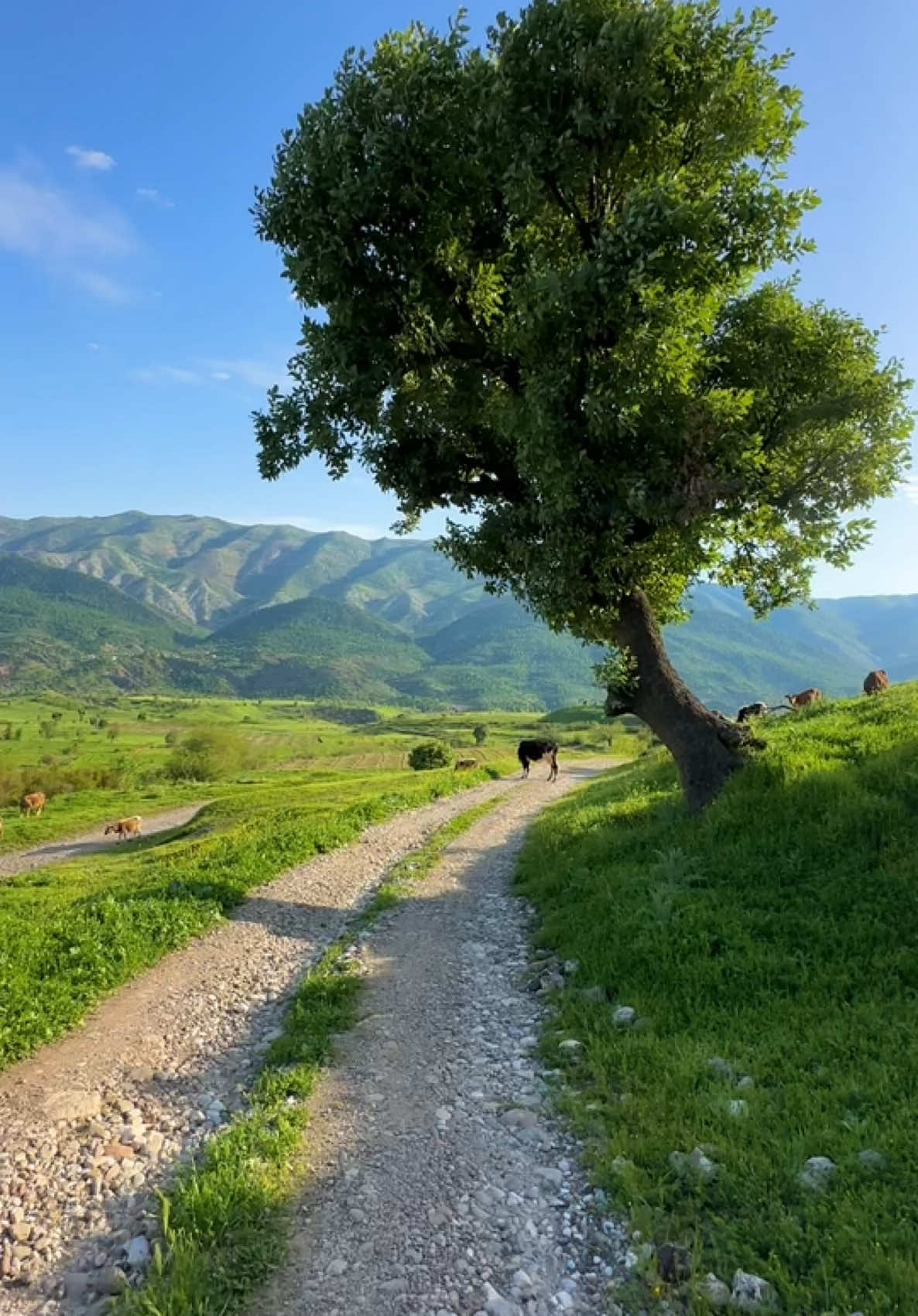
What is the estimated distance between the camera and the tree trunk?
17.3m

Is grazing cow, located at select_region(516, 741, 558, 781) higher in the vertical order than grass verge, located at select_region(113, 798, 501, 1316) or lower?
lower

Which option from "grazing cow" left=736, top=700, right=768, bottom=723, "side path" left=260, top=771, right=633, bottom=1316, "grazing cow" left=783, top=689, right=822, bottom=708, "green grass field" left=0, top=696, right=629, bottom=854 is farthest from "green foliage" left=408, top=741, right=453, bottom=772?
"side path" left=260, top=771, right=633, bottom=1316

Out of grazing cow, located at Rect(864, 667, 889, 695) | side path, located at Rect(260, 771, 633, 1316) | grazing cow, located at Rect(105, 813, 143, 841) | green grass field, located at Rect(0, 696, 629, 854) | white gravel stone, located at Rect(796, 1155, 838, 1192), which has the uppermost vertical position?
grazing cow, located at Rect(864, 667, 889, 695)

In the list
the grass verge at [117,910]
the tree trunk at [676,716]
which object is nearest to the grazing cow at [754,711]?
the grass verge at [117,910]

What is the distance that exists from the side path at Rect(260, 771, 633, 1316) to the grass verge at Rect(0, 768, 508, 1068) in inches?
185

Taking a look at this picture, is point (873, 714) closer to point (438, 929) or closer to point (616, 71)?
point (438, 929)

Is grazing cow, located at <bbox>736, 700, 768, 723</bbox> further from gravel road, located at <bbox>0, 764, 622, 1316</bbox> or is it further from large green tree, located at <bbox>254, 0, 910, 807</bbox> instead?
gravel road, located at <bbox>0, 764, 622, 1316</bbox>

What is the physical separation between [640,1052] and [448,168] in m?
17.8

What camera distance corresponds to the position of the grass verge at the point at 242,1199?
18.6 feet

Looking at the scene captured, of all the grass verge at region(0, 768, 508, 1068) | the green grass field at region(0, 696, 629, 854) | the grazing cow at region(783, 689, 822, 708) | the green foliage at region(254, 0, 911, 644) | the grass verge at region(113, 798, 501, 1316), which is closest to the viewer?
the grass verge at region(113, 798, 501, 1316)

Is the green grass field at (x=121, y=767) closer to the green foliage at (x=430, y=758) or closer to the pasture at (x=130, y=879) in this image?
the pasture at (x=130, y=879)

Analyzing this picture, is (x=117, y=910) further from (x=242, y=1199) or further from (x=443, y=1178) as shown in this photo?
(x=443, y=1178)

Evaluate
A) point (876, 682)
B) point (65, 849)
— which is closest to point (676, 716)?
point (876, 682)

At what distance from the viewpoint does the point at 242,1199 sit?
261 inches
